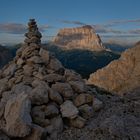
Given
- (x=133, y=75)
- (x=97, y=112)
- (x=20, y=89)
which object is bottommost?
(x=133, y=75)

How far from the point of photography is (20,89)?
26.2m

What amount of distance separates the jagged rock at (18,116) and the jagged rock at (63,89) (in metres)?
3.41

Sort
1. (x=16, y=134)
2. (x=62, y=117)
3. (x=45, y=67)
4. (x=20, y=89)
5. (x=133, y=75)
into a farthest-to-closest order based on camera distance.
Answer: (x=133, y=75)
(x=45, y=67)
(x=20, y=89)
(x=62, y=117)
(x=16, y=134)

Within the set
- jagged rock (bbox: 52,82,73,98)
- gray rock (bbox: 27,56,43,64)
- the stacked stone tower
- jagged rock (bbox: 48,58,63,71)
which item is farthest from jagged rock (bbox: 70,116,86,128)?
the stacked stone tower

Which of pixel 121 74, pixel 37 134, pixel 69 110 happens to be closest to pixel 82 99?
pixel 69 110

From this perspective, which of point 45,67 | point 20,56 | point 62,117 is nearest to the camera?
point 62,117

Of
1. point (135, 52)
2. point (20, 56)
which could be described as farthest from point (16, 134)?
point (135, 52)

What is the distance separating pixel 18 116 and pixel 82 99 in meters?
6.75

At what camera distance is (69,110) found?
78.8 ft

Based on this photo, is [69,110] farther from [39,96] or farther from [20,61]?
[20,61]

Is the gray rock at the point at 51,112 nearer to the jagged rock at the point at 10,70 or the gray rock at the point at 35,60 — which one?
the gray rock at the point at 35,60

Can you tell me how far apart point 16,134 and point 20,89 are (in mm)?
Answer: 6378

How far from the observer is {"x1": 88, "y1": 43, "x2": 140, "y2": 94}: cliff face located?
85688 mm

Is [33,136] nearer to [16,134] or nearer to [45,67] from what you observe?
[16,134]
